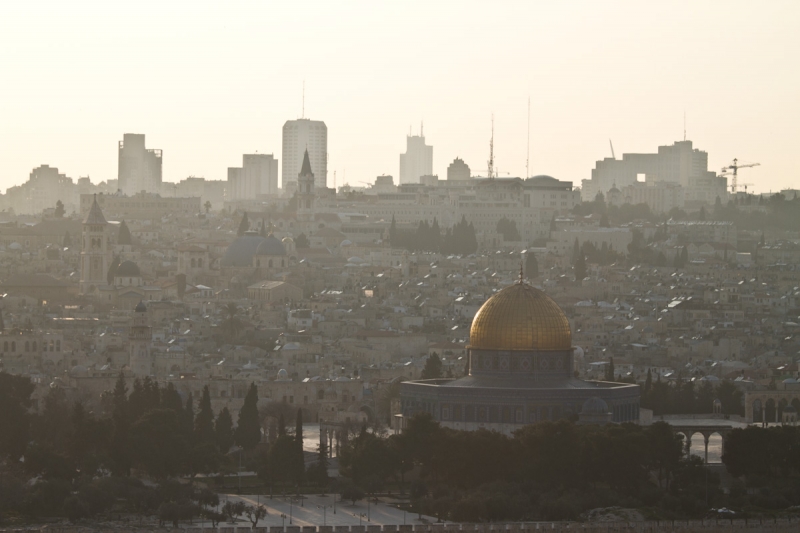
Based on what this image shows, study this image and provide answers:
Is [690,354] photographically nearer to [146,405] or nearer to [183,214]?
[146,405]

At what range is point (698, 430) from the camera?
65.6m

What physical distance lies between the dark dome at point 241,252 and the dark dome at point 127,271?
9001 mm

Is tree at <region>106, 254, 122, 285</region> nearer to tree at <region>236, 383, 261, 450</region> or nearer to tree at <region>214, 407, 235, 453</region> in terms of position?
tree at <region>236, 383, 261, 450</region>

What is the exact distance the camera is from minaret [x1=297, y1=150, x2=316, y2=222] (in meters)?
154

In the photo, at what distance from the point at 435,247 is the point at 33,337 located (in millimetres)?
51928

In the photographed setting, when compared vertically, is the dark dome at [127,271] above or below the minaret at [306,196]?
below

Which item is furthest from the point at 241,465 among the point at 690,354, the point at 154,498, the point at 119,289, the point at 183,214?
the point at 183,214

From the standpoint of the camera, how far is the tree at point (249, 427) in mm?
65250

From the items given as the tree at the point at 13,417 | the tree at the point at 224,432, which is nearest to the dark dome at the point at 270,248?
the tree at the point at 13,417

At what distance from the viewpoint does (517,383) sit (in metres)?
65.1

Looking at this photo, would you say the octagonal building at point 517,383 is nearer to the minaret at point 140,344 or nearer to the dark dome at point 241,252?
the minaret at point 140,344

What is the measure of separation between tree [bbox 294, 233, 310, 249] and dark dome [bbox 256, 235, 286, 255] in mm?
11443

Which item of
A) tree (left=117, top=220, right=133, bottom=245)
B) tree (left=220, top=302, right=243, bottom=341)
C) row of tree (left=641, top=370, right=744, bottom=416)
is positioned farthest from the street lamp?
tree (left=117, top=220, right=133, bottom=245)

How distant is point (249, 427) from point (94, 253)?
55.0 metres
